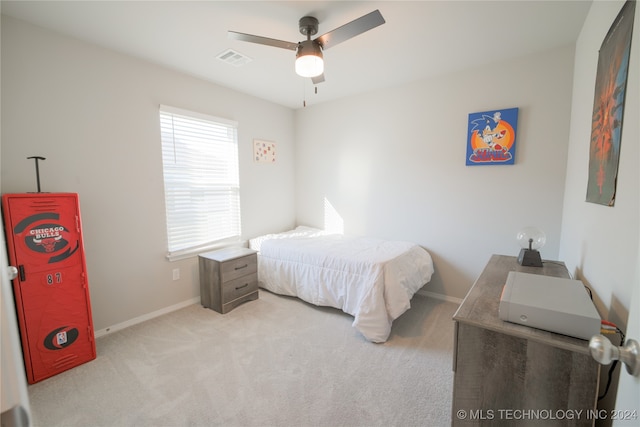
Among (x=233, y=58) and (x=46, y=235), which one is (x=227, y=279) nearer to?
(x=46, y=235)

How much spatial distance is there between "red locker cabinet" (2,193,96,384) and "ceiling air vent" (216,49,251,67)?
5.49 ft

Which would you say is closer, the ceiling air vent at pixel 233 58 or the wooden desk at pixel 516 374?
the wooden desk at pixel 516 374

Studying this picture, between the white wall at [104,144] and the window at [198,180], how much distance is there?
0.11 metres

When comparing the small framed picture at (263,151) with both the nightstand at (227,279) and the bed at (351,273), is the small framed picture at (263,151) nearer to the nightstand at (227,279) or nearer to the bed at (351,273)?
the bed at (351,273)

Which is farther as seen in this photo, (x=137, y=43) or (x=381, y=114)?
(x=381, y=114)

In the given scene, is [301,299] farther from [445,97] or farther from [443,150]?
[445,97]

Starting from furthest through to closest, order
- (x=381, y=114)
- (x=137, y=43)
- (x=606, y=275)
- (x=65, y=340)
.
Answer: (x=381, y=114), (x=137, y=43), (x=65, y=340), (x=606, y=275)

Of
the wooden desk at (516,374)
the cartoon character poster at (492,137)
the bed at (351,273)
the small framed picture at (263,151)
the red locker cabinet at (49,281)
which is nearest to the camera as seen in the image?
the wooden desk at (516,374)

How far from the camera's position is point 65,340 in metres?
1.97

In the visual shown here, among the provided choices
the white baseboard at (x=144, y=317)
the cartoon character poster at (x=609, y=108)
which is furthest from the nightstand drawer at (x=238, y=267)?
the cartoon character poster at (x=609, y=108)

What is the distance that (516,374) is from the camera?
3.64 ft

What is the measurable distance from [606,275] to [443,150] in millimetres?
2055

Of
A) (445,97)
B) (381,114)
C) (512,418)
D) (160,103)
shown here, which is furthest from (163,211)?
(445,97)

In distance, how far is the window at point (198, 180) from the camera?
111 inches
